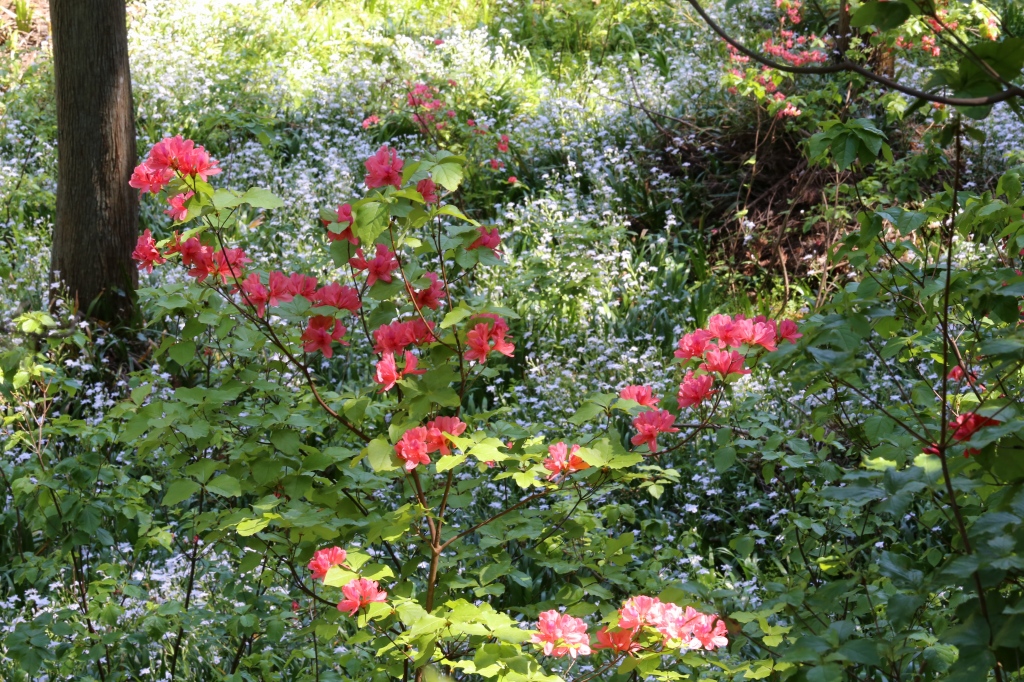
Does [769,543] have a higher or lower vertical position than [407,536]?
lower

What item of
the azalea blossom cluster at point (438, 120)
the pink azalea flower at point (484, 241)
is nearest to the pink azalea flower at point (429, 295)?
the pink azalea flower at point (484, 241)

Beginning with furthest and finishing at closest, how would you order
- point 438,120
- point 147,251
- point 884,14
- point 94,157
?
point 438,120, point 94,157, point 147,251, point 884,14

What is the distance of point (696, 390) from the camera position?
7.07 ft

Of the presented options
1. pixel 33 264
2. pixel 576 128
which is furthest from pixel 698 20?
pixel 33 264

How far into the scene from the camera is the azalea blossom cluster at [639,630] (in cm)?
183

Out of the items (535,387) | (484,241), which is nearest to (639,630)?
(484,241)

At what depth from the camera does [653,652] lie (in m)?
1.90

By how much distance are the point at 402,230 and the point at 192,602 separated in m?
2.10

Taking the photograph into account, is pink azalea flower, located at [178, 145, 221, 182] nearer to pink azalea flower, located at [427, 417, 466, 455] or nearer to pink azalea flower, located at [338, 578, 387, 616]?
pink azalea flower, located at [427, 417, 466, 455]

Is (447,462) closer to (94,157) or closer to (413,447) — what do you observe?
(413,447)

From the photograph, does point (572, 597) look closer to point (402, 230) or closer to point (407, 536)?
point (407, 536)

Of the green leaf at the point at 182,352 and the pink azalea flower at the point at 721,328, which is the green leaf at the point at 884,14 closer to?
the pink azalea flower at the point at 721,328

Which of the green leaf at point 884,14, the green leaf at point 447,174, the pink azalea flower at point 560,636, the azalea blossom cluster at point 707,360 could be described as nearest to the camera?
the green leaf at point 884,14

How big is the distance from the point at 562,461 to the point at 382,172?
2.38 ft
